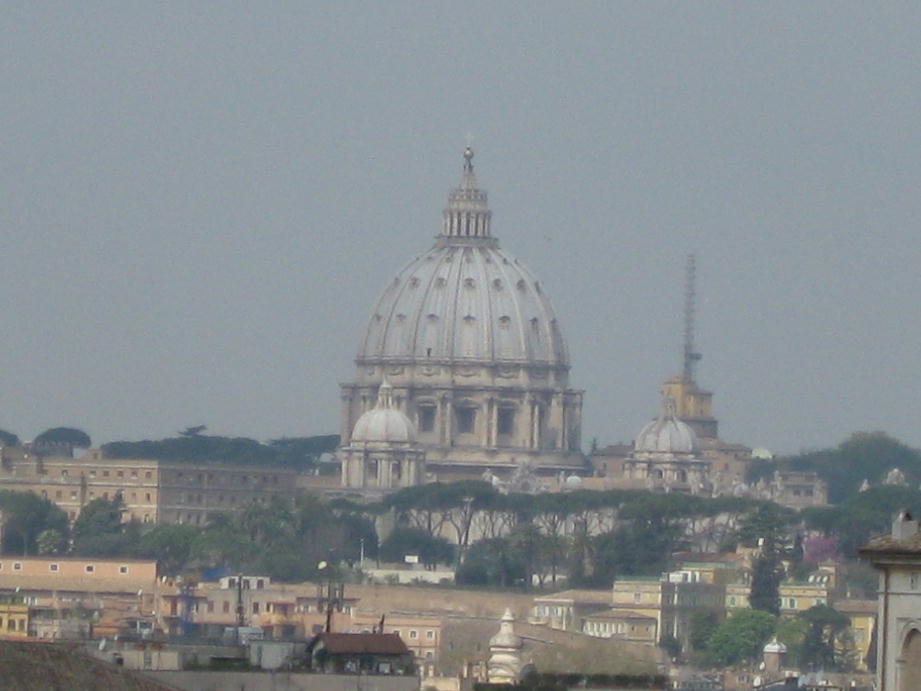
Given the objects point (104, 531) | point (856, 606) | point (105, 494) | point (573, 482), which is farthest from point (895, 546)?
point (573, 482)

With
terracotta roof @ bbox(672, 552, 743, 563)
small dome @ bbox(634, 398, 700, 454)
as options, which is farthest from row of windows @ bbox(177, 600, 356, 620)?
small dome @ bbox(634, 398, 700, 454)

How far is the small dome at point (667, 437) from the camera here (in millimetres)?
185750

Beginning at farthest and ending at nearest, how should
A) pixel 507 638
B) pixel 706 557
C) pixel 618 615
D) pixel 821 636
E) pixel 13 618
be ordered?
pixel 706 557, pixel 618 615, pixel 821 636, pixel 507 638, pixel 13 618

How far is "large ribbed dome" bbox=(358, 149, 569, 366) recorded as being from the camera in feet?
632

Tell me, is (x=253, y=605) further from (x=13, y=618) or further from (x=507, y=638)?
(x=13, y=618)

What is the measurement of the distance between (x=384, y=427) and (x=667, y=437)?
11262mm

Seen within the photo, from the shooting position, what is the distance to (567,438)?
638ft

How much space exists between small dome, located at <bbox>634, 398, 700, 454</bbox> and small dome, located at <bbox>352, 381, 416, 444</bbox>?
328 inches

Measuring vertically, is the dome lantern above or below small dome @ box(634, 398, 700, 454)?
above

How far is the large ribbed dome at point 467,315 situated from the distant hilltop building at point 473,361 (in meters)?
0.04

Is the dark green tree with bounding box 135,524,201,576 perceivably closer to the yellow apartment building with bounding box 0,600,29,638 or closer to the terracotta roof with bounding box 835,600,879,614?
the terracotta roof with bounding box 835,600,879,614

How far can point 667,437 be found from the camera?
187m

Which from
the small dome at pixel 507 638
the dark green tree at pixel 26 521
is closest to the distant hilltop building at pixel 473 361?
the dark green tree at pixel 26 521

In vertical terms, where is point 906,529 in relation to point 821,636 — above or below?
below
